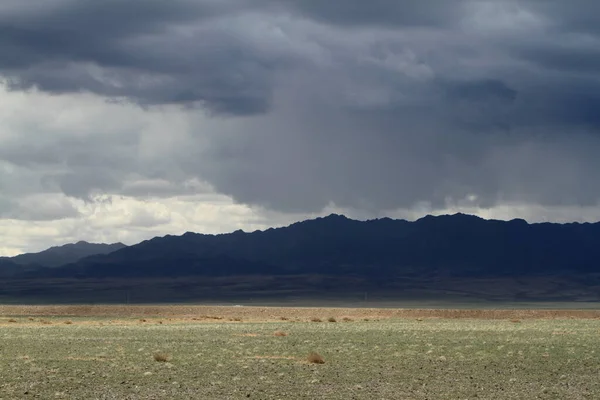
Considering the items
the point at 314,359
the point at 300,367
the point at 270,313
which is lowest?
the point at 300,367

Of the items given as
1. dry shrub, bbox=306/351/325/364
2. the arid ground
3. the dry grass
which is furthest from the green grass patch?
the dry grass

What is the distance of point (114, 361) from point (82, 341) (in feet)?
42.4

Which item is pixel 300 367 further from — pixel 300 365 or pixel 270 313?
pixel 270 313

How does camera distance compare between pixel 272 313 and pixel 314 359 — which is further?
pixel 272 313

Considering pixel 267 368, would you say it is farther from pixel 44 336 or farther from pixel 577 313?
pixel 577 313

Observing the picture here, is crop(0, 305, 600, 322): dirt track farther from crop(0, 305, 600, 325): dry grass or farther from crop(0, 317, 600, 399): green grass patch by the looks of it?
crop(0, 317, 600, 399): green grass patch

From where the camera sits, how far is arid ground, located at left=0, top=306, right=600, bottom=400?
91.8 ft

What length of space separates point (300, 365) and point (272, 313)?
69.6 meters

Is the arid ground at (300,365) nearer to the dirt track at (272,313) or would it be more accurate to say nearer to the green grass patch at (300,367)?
the green grass patch at (300,367)

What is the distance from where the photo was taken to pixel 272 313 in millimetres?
104625

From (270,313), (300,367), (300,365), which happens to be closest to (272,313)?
(270,313)

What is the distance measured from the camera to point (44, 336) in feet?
177

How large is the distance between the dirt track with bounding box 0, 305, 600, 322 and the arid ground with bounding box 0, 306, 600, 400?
42531mm

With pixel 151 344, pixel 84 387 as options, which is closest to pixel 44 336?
pixel 151 344
